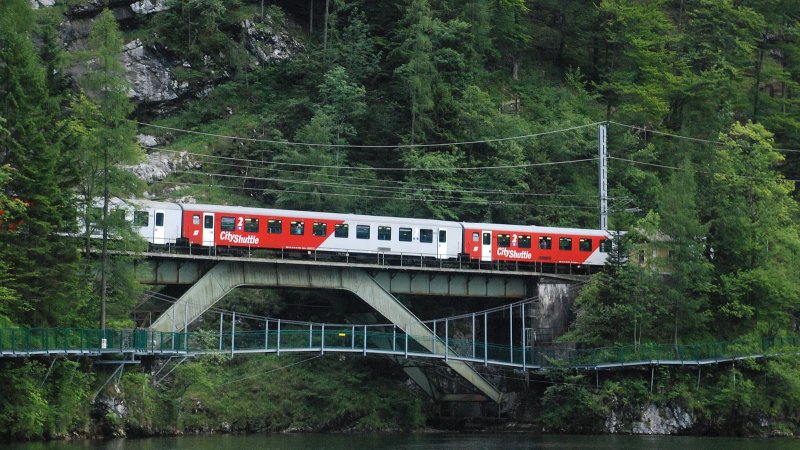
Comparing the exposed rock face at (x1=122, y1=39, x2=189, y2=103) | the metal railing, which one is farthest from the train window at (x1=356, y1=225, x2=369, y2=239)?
the exposed rock face at (x1=122, y1=39, x2=189, y2=103)

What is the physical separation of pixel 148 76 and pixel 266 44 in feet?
26.9

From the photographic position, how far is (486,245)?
68812 mm

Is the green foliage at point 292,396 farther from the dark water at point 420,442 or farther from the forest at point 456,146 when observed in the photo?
the dark water at point 420,442

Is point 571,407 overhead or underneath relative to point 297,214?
underneath

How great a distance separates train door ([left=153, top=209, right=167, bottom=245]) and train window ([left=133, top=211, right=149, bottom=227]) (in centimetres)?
47

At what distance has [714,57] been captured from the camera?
291ft

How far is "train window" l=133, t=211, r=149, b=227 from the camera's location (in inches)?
2274

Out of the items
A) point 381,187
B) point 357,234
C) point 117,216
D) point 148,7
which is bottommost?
point 357,234

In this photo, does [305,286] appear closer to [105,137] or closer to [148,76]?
[105,137]

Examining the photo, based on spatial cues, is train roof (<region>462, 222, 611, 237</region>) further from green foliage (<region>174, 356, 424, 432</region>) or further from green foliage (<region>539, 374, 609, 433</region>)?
green foliage (<region>174, 356, 424, 432</region>)

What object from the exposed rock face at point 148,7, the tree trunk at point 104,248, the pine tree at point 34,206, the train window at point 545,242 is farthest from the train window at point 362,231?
the exposed rock face at point 148,7

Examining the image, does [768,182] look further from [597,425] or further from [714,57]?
[714,57]

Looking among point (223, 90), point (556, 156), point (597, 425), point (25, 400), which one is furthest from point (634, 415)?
point (223, 90)

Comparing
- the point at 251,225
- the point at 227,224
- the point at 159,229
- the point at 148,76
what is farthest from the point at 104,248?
the point at 148,76
